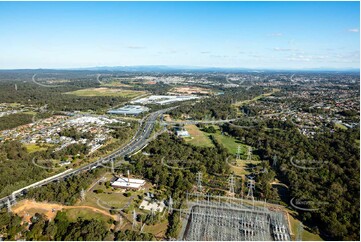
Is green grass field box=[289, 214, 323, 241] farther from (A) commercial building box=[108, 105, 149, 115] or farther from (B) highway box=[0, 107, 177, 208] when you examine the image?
(A) commercial building box=[108, 105, 149, 115]

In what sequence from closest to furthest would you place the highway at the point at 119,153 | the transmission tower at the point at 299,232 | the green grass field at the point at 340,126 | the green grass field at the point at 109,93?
the transmission tower at the point at 299,232 → the highway at the point at 119,153 → the green grass field at the point at 340,126 → the green grass field at the point at 109,93

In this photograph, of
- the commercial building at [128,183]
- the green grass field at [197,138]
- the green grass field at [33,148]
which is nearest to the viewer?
the commercial building at [128,183]

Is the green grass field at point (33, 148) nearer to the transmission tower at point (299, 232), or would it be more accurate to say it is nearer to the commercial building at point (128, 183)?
the commercial building at point (128, 183)

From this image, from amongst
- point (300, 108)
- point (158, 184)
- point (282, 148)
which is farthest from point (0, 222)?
point (300, 108)

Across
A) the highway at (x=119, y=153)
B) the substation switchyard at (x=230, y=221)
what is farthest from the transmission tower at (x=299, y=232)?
the highway at (x=119, y=153)

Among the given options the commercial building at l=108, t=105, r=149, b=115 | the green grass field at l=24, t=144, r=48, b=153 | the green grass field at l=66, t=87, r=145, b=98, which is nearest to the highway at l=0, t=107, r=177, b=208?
the commercial building at l=108, t=105, r=149, b=115
